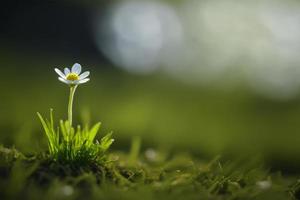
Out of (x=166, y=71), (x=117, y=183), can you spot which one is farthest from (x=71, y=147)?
(x=166, y=71)

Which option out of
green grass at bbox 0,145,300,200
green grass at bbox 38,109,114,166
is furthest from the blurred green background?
green grass at bbox 0,145,300,200

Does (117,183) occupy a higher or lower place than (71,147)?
lower

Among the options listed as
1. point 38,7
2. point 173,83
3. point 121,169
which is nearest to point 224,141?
point 121,169

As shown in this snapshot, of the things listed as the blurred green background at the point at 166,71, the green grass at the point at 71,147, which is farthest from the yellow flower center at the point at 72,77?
the blurred green background at the point at 166,71

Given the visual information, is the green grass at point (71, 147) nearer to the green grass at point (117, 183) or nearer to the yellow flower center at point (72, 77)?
the green grass at point (117, 183)

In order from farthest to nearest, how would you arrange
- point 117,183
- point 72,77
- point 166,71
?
point 166,71, point 72,77, point 117,183

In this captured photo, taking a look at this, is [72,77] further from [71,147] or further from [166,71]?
[166,71]

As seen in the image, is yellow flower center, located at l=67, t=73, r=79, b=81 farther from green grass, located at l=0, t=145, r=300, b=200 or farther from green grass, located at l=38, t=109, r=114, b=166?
green grass, located at l=0, t=145, r=300, b=200
